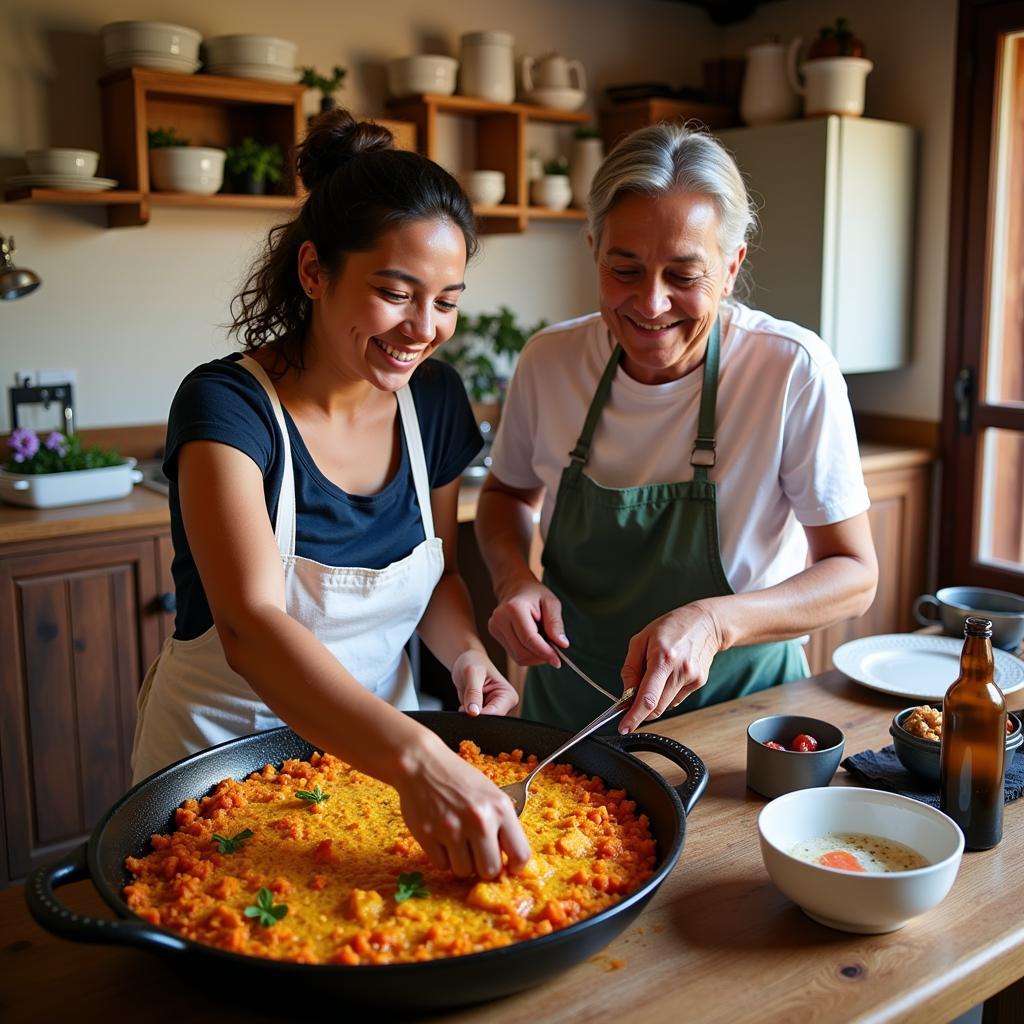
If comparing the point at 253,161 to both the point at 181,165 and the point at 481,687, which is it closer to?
the point at 181,165

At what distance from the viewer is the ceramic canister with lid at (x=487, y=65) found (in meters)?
3.59

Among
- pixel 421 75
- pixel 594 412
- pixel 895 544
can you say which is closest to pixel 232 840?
pixel 594 412

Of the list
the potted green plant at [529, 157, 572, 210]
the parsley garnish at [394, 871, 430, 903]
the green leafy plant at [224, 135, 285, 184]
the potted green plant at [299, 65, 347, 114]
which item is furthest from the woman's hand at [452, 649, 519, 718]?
the potted green plant at [529, 157, 572, 210]

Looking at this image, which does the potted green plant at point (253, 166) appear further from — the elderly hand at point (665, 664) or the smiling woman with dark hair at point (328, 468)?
the elderly hand at point (665, 664)

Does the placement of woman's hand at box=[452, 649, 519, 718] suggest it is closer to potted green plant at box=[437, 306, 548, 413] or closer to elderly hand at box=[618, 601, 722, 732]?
elderly hand at box=[618, 601, 722, 732]

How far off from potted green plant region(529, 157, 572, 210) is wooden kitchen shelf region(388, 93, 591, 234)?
1.2 inches

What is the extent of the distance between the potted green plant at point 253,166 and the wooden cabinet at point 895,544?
2043 mm

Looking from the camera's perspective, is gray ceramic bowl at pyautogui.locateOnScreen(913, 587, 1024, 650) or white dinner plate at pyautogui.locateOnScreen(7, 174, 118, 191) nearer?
gray ceramic bowl at pyautogui.locateOnScreen(913, 587, 1024, 650)

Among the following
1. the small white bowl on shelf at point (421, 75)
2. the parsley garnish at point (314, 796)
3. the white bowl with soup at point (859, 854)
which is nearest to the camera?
the white bowl with soup at point (859, 854)

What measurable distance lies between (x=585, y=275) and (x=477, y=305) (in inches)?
20.7

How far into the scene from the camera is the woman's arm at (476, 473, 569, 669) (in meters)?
1.62

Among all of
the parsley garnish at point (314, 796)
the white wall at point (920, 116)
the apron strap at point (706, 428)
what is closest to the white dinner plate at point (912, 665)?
the apron strap at point (706, 428)

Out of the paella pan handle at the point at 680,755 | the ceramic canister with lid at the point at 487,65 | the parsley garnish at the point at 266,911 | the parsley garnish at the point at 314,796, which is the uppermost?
the ceramic canister with lid at the point at 487,65

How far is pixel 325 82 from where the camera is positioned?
11.0 feet
